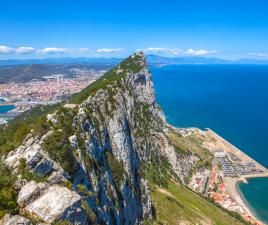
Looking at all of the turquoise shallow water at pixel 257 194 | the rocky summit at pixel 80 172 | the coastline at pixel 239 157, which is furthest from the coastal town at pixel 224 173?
the rocky summit at pixel 80 172

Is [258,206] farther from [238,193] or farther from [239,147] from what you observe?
[239,147]

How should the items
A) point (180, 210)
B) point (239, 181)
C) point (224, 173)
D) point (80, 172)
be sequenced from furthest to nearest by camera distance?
point (224, 173) < point (239, 181) < point (180, 210) < point (80, 172)

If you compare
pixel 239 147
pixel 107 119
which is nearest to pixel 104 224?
pixel 107 119

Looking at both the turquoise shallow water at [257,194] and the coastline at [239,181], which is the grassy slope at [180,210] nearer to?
the coastline at [239,181]

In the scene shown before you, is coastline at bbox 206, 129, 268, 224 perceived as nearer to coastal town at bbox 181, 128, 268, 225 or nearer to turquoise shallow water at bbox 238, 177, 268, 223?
coastal town at bbox 181, 128, 268, 225

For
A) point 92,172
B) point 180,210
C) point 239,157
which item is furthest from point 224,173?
point 92,172

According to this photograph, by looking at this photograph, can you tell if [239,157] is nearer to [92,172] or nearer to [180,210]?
[180,210]
